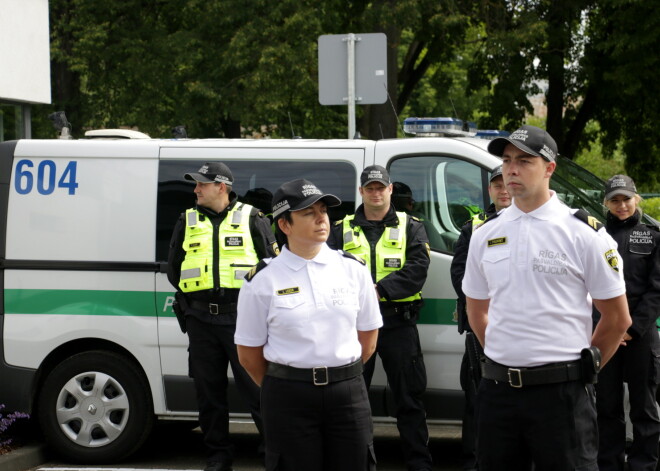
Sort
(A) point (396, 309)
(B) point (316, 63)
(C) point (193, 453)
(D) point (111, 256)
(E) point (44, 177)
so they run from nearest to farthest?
(A) point (396, 309) → (D) point (111, 256) → (E) point (44, 177) → (C) point (193, 453) → (B) point (316, 63)

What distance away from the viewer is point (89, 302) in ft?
23.2

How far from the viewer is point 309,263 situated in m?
4.32

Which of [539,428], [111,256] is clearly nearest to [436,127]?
[111,256]

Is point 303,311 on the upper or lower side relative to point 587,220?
lower

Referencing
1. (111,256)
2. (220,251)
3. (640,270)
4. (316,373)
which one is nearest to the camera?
(316,373)

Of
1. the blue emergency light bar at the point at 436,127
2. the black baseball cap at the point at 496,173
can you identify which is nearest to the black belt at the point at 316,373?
the black baseball cap at the point at 496,173

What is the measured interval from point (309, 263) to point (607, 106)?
1688 cm

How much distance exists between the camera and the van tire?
709 centimetres

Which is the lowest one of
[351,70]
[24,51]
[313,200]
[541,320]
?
[541,320]

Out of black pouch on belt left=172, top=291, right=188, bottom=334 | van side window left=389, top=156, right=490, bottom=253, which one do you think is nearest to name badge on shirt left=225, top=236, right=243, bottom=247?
black pouch on belt left=172, top=291, right=188, bottom=334

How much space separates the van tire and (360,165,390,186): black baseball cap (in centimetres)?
206

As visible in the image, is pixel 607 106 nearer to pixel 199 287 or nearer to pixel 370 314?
pixel 199 287

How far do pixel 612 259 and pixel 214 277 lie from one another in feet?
10.4

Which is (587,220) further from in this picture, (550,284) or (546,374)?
(546,374)
